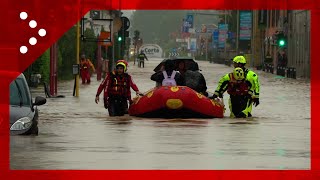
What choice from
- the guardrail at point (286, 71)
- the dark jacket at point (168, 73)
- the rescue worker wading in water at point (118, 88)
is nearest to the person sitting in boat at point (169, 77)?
the dark jacket at point (168, 73)

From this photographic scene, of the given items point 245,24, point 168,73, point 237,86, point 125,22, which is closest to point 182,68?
point 168,73

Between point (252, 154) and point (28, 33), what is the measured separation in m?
33.6

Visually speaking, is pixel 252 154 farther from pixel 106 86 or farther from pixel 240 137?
pixel 106 86

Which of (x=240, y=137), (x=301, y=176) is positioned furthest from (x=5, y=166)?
(x=240, y=137)

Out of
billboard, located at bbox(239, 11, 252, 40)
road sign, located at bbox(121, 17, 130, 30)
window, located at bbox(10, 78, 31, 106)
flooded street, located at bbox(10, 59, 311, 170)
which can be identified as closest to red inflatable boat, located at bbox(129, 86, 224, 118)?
flooded street, located at bbox(10, 59, 311, 170)

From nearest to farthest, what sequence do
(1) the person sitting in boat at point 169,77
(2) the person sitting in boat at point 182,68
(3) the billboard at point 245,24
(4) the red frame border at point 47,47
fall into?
(4) the red frame border at point 47,47 < (1) the person sitting in boat at point 169,77 < (2) the person sitting in boat at point 182,68 < (3) the billboard at point 245,24

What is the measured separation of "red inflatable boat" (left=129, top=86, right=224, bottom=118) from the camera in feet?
98.7

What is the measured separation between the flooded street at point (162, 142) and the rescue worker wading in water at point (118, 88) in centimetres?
36

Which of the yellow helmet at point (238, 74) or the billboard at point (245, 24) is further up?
the billboard at point (245, 24)

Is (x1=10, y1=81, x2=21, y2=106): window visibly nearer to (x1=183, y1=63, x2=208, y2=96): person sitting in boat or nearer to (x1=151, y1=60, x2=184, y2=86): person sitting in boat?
(x1=151, y1=60, x2=184, y2=86): person sitting in boat

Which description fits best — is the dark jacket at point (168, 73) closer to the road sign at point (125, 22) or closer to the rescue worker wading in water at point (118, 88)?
the rescue worker wading in water at point (118, 88)

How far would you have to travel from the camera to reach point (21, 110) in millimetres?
21359

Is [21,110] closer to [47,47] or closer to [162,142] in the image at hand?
[162,142]

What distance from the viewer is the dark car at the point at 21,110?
20859 mm
